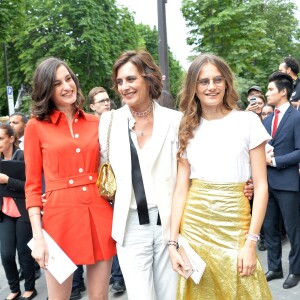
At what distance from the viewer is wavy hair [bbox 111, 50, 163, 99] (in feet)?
9.05

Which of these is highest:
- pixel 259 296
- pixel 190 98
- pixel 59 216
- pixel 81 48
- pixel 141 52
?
pixel 81 48

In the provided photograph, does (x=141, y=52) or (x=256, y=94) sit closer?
(x=141, y=52)

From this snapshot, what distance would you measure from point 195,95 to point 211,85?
0.16m

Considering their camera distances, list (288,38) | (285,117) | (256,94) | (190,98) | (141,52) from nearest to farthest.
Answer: (190,98) < (141,52) < (285,117) < (256,94) < (288,38)

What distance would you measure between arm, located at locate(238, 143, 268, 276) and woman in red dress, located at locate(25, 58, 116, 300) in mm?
857

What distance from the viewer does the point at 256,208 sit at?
245 cm

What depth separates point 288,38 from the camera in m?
32.4

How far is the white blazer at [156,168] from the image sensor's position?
2.67 m

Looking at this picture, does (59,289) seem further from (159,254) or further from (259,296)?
(259,296)

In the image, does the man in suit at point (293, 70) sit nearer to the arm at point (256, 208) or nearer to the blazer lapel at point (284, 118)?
the blazer lapel at point (284, 118)

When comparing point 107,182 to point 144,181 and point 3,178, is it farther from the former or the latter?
point 3,178

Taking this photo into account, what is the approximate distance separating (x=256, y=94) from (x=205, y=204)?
4.86m

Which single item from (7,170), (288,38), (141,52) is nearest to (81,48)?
(288,38)

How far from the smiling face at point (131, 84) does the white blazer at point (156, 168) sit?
0.16m
